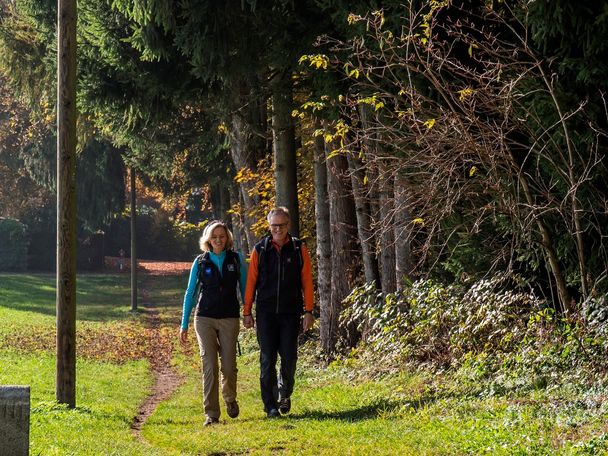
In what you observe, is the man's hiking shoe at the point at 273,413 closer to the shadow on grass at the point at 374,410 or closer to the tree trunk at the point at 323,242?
the shadow on grass at the point at 374,410

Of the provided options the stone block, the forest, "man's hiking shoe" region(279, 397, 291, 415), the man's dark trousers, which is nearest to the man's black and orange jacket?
the man's dark trousers

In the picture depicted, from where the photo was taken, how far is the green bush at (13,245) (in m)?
54.1

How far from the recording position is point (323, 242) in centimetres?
1827

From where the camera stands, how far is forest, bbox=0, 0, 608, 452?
10562mm

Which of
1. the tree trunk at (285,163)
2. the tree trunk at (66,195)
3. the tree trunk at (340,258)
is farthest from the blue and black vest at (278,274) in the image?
the tree trunk at (285,163)

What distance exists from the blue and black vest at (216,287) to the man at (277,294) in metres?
0.19

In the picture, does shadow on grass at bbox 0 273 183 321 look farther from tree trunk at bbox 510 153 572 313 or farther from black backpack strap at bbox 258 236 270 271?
tree trunk at bbox 510 153 572 313

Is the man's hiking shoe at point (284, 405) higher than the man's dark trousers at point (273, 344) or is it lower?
lower

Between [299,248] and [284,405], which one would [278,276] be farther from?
[284,405]

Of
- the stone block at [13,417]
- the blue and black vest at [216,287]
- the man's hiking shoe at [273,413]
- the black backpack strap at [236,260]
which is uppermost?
the black backpack strap at [236,260]

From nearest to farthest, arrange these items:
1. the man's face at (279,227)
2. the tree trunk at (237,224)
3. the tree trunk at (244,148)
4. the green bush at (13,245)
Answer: the man's face at (279,227) < the tree trunk at (244,148) < the tree trunk at (237,224) < the green bush at (13,245)

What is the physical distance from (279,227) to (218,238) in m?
0.64

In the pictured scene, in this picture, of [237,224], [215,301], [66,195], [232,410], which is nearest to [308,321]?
[215,301]

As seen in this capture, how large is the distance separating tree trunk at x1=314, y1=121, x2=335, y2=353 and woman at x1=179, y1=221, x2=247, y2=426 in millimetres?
6726
